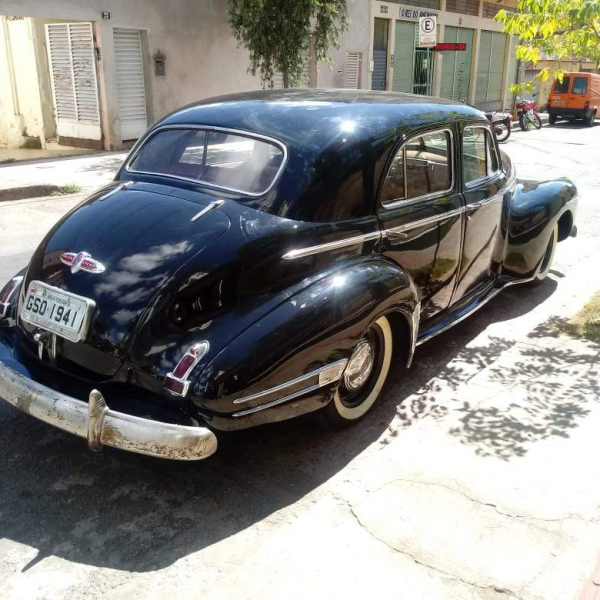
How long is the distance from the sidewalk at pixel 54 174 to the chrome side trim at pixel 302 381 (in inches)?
322

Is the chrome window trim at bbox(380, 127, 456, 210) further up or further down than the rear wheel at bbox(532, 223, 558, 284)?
further up

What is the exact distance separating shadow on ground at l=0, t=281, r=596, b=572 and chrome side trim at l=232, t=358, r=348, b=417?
296 mm

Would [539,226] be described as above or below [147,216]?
below

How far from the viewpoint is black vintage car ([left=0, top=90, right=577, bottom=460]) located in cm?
286

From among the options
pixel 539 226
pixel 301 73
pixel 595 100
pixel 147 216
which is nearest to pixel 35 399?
pixel 147 216

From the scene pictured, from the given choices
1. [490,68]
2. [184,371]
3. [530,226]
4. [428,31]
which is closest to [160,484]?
[184,371]

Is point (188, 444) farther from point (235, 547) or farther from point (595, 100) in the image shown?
point (595, 100)

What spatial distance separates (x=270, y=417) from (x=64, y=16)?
12110 mm

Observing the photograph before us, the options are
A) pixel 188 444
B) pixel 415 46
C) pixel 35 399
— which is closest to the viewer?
pixel 188 444

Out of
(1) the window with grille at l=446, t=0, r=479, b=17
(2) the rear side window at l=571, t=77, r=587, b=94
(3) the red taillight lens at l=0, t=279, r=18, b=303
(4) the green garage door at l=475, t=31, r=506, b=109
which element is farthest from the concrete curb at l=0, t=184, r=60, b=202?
(4) the green garage door at l=475, t=31, r=506, b=109

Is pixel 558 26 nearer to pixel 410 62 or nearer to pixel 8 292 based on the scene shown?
pixel 8 292

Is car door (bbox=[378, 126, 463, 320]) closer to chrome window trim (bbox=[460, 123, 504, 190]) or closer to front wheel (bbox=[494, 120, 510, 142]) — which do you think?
chrome window trim (bbox=[460, 123, 504, 190])

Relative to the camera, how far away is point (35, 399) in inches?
114

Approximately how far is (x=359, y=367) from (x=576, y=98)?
78.7 ft
